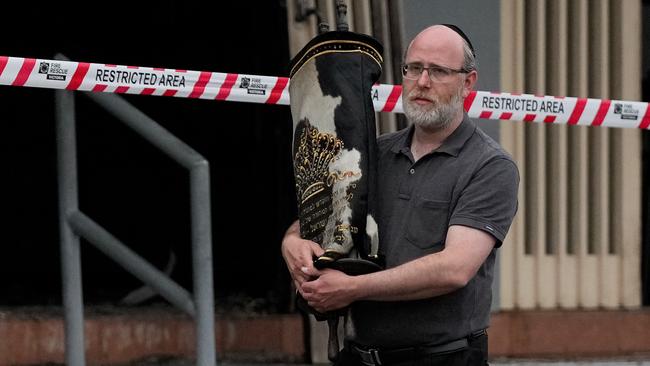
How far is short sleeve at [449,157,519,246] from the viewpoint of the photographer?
3.63 meters

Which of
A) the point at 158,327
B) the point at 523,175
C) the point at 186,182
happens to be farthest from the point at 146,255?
the point at 523,175

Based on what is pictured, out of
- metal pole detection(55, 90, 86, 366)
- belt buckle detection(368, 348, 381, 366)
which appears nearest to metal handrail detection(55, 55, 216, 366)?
metal pole detection(55, 90, 86, 366)

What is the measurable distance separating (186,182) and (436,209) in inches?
212

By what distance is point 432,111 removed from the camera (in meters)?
→ 3.72

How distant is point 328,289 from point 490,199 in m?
0.49

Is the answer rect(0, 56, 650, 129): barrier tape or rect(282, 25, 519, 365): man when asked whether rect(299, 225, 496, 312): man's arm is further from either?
rect(0, 56, 650, 129): barrier tape

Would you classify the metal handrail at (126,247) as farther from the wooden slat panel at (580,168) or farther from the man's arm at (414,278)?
the wooden slat panel at (580,168)

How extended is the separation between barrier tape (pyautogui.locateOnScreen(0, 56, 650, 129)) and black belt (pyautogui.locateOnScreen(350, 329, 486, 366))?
5.17ft

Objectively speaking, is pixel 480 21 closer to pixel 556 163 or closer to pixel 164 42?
pixel 556 163

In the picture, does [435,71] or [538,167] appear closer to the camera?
[435,71]

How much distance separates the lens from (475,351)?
12.3ft

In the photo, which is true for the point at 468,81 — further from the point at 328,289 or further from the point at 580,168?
the point at 580,168

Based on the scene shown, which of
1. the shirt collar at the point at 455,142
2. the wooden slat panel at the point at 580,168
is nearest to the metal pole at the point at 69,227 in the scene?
the shirt collar at the point at 455,142

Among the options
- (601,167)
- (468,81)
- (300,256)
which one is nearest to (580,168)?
(601,167)
